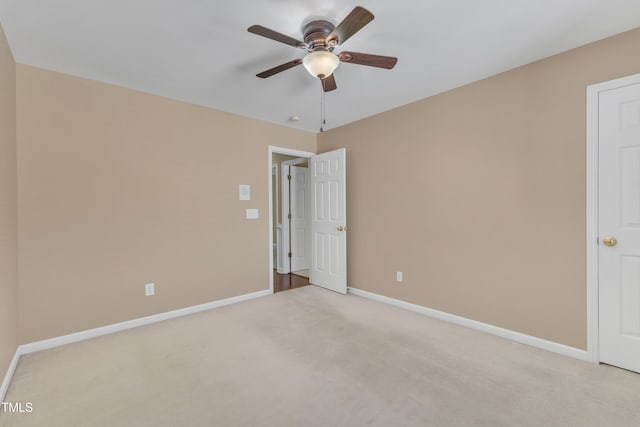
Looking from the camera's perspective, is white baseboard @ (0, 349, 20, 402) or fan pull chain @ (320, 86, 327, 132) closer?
white baseboard @ (0, 349, 20, 402)

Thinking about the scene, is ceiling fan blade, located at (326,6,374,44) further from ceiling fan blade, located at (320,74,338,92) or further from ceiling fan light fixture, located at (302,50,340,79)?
ceiling fan blade, located at (320,74,338,92)

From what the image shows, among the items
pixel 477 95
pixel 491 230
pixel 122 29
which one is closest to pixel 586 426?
pixel 491 230

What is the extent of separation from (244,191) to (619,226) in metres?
3.67

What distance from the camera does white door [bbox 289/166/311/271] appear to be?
5395 mm

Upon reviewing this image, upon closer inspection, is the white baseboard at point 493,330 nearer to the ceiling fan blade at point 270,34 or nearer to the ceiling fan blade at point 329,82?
the ceiling fan blade at point 329,82

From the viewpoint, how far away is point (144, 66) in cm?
250

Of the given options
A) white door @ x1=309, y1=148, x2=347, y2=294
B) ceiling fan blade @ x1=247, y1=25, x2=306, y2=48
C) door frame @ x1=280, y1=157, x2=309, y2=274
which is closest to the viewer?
ceiling fan blade @ x1=247, y1=25, x2=306, y2=48

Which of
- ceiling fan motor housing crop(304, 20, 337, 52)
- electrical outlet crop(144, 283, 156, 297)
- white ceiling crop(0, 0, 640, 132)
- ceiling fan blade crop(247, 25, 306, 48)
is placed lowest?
electrical outlet crop(144, 283, 156, 297)

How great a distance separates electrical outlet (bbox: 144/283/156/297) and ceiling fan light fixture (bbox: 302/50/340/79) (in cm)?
272

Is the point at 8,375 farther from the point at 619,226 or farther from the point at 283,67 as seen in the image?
the point at 619,226

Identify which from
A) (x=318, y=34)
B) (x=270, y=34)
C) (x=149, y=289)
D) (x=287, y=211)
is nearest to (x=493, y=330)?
(x=318, y=34)

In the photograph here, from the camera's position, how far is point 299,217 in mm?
5504

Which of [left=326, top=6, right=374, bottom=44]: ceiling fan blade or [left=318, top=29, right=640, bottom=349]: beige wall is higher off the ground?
[left=326, top=6, right=374, bottom=44]: ceiling fan blade

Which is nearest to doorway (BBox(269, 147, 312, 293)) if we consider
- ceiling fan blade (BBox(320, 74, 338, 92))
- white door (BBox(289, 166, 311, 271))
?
white door (BBox(289, 166, 311, 271))
